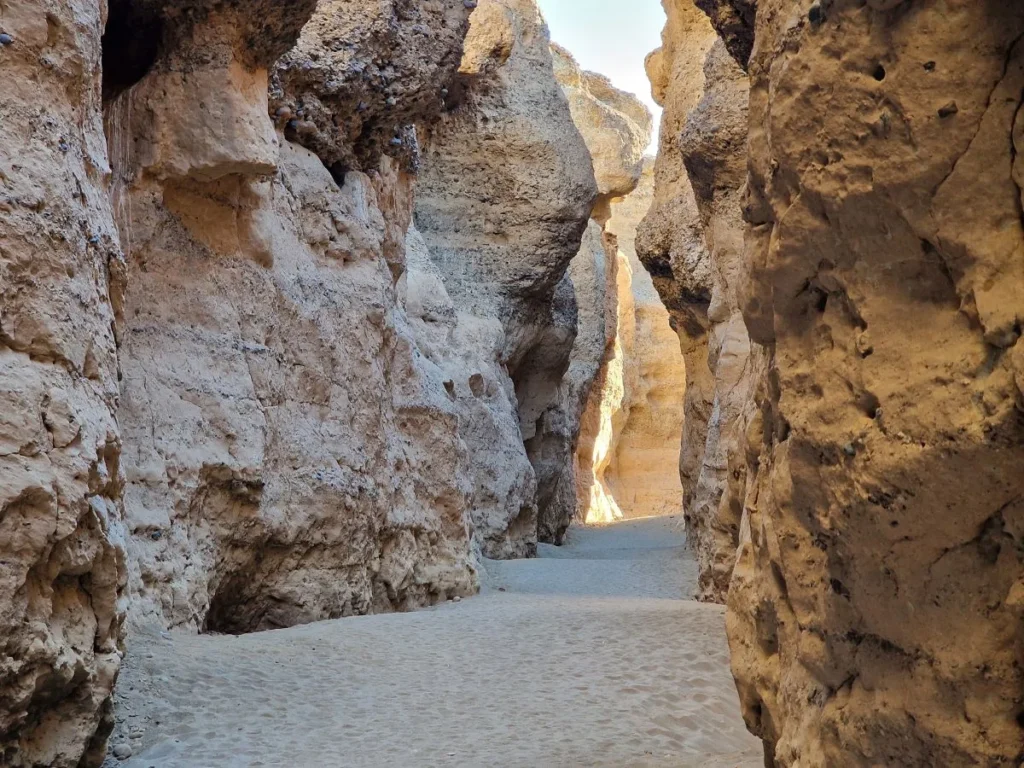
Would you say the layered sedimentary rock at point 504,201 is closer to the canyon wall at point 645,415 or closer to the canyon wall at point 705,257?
the canyon wall at point 705,257

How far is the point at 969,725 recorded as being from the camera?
2260 mm

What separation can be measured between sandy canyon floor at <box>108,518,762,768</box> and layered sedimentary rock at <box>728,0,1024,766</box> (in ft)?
5.49

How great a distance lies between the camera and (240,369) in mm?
7508

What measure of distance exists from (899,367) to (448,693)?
12.9 ft

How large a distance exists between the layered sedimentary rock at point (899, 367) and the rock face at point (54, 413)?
2.79 m

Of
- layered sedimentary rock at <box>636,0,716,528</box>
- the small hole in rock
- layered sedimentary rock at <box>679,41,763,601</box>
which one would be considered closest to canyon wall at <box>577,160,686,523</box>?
layered sedimentary rock at <box>636,0,716,528</box>

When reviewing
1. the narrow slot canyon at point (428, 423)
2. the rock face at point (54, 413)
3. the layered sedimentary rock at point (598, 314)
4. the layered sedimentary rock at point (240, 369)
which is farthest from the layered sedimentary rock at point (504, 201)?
the rock face at point (54, 413)

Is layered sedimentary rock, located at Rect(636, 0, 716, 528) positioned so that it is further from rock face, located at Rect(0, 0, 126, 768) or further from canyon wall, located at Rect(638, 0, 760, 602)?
rock face, located at Rect(0, 0, 126, 768)

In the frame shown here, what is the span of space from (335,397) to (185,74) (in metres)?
2.76

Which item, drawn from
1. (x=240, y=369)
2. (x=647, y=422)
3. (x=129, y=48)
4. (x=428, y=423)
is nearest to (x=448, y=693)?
(x=240, y=369)

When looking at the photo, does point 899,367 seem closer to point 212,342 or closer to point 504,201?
point 212,342

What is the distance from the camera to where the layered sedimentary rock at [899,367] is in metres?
2.17

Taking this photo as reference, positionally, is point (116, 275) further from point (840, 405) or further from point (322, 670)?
point (840, 405)

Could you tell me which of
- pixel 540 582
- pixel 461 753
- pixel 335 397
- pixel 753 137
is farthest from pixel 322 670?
pixel 540 582
